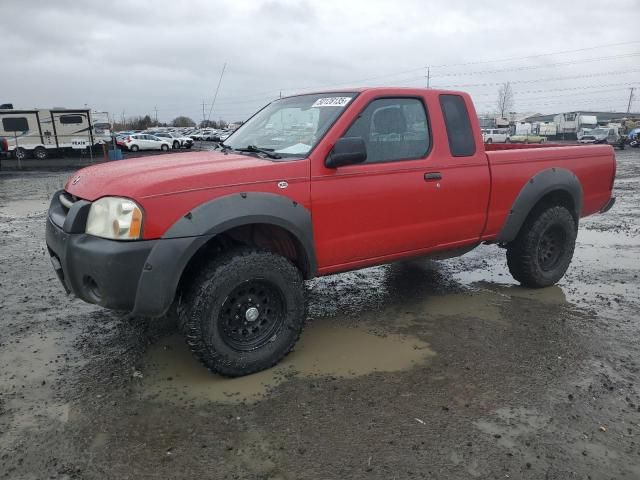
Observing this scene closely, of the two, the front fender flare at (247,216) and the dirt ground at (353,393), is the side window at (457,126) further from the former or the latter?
the front fender flare at (247,216)

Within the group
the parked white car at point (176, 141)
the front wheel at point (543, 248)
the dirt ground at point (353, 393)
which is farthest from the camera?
the parked white car at point (176, 141)

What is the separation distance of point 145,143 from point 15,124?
8706mm

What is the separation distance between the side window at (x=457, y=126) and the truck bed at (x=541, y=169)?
0.28 meters

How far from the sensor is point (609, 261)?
21.3ft

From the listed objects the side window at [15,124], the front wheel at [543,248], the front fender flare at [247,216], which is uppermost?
the side window at [15,124]

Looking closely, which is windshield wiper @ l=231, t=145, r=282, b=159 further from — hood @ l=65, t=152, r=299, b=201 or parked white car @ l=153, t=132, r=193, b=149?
parked white car @ l=153, t=132, r=193, b=149

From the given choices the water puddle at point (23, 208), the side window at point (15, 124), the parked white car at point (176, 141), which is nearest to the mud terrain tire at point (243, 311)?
the water puddle at point (23, 208)

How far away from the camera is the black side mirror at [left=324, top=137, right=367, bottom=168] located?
3.48 metres

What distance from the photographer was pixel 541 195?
496 cm

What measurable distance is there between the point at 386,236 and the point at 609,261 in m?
4.02

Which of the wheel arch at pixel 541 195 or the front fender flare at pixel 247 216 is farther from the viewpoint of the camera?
the wheel arch at pixel 541 195

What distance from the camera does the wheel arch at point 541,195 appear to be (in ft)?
16.0

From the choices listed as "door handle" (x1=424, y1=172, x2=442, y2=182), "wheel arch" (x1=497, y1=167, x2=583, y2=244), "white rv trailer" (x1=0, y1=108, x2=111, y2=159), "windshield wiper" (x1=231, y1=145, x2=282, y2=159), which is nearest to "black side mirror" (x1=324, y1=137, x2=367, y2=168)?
"windshield wiper" (x1=231, y1=145, x2=282, y2=159)

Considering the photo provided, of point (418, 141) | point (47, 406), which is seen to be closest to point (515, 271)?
point (418, 141)
